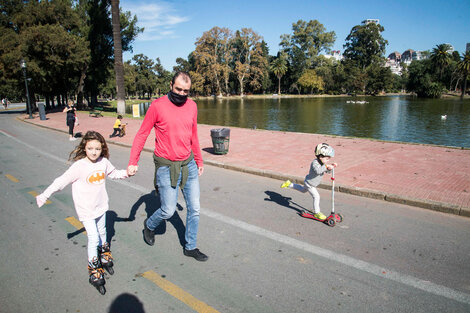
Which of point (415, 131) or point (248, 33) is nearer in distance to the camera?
point (415, 131)

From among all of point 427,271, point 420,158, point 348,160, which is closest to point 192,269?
point 427,271

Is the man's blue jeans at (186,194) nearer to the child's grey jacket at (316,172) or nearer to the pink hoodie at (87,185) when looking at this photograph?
the pink hoodie at (87,185)

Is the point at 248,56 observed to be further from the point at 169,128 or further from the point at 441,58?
the point at 169,128

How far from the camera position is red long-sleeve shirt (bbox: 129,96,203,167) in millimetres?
3414

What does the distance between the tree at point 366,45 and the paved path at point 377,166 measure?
96386mm

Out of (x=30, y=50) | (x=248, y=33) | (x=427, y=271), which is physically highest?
(x=248, y=33)

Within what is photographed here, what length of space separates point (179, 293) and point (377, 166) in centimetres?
699

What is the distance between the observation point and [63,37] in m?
27.9

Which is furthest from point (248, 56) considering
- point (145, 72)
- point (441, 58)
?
point (441, 58)

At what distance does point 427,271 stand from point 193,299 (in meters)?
2.78

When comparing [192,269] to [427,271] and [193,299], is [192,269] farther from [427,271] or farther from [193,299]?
[427,271]

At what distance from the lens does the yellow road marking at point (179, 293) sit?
2906 millimetres

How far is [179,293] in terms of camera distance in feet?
10.3

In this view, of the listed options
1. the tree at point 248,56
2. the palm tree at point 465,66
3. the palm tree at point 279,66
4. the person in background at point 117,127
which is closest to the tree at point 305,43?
the palm tree at point 279,66
